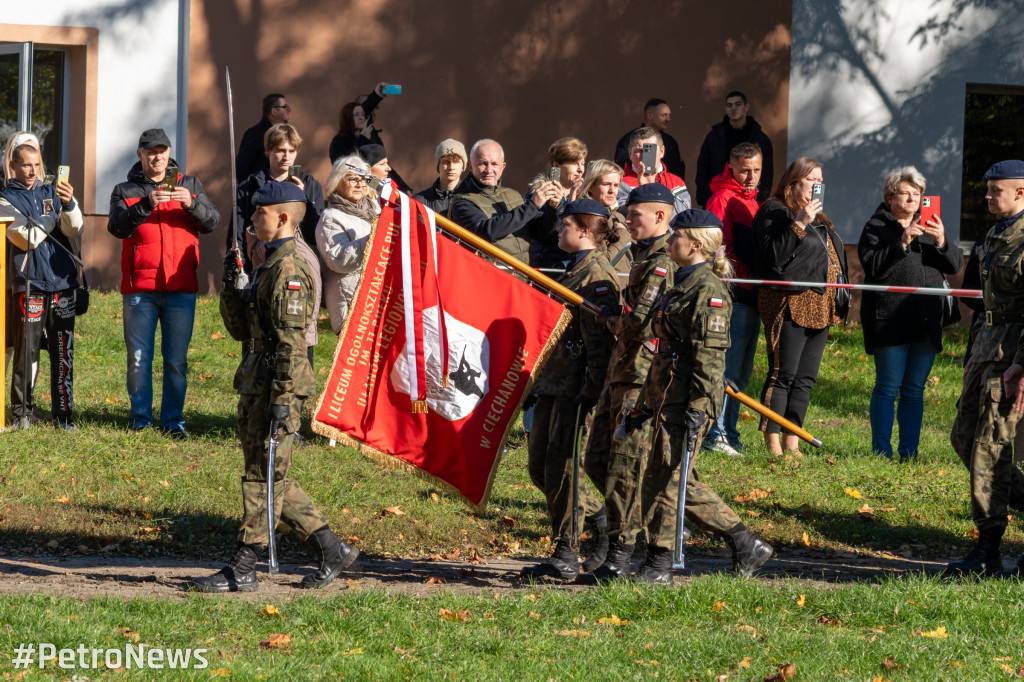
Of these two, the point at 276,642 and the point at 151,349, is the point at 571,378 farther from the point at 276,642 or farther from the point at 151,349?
the point at 151,349

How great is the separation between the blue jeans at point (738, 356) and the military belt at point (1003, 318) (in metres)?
3.14

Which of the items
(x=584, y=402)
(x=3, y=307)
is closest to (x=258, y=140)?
(x=3, y=307)

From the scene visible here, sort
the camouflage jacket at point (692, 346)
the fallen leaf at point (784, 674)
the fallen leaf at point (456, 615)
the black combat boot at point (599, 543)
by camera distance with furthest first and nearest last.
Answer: the black combat boot at point (599, 543), the camouflage jacket at point (692, 346), the fallen leaf at point (456, 615), the fallen leaf at point (784, 674)

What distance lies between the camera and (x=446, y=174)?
1012 cm

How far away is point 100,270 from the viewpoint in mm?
15359

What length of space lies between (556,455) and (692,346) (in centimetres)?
110

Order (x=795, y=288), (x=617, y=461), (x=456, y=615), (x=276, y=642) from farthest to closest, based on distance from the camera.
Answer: (x=795, y=288)
(x=617, y=461)
(x=456, y=615)
(x=276, y=642)

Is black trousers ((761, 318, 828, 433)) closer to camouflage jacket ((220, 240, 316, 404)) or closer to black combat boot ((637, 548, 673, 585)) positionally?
black combat boot ((637, 548, 673, 585))

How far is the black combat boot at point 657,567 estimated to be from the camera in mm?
7062

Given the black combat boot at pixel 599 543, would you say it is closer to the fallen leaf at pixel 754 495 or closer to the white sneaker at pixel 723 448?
the fallen leaf at pixel 754 495

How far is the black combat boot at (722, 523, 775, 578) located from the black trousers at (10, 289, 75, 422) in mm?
5641

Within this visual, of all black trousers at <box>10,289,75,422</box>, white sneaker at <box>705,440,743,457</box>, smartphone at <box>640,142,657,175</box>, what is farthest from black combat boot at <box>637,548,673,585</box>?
black trousers at <box>10,289,75,422</box>

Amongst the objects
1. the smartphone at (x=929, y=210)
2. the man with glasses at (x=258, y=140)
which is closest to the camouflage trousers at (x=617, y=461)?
the smartphone at (x=929, y=210)

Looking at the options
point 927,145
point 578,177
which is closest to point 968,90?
point 927,145
